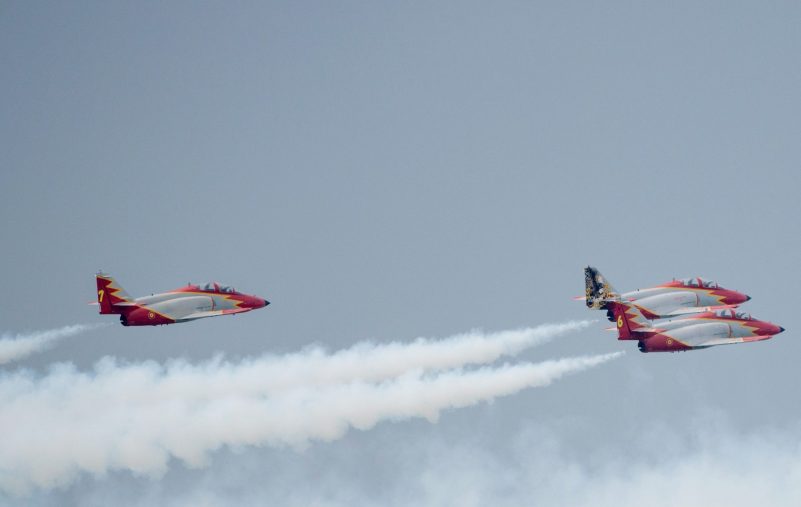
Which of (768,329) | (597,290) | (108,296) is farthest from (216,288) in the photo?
(768,329)

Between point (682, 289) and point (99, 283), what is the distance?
168 ft

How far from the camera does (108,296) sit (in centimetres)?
13925

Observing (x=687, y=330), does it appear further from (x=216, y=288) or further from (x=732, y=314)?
(x=216, y=288)

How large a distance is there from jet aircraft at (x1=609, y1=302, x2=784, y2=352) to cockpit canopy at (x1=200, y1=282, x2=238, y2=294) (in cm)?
3209

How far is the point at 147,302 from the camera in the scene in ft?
462

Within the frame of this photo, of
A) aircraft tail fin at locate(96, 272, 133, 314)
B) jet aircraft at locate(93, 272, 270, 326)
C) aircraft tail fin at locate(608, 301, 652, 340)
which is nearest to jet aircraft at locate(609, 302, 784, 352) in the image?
aircraft tail fin at locate(608, 301, 652, 340)

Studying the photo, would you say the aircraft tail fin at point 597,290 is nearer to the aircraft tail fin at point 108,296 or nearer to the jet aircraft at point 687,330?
the jet aircraft at point 687,330

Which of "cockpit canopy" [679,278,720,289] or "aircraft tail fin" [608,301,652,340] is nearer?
"aircraft tail fin" [608,301,652,340]

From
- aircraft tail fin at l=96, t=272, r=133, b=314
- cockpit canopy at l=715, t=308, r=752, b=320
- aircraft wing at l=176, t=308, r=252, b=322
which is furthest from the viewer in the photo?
cockpit canopy at l=715, t=308, r=752, b=320

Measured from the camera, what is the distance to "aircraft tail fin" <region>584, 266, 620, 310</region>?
151125 mm

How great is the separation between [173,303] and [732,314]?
4611cm

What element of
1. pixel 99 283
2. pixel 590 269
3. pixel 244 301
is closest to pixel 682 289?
pixel 590 269

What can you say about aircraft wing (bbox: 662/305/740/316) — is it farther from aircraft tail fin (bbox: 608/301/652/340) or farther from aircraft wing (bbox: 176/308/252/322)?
aircraft wing (bbox: 176/308/252/322)

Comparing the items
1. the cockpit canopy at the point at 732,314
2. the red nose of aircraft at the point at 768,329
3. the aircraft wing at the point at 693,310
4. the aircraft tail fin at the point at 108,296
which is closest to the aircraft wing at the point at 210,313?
the aircraft tail fin at the point at 108,296
